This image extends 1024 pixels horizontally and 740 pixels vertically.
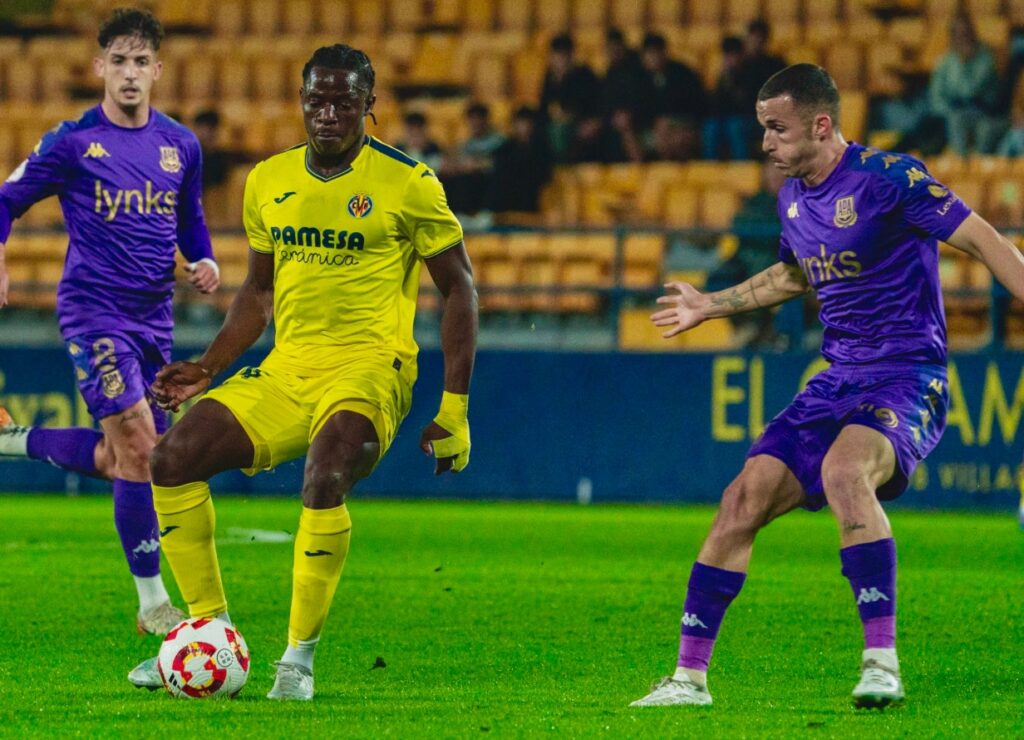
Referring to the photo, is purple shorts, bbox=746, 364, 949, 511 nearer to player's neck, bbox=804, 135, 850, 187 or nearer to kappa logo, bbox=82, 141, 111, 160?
player's neck, bbox=804, 135, 850, 187

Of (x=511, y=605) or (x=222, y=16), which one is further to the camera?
(x=222, y=16)

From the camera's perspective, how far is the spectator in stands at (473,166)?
15.3 m

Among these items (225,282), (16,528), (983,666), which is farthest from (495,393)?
(983,666)

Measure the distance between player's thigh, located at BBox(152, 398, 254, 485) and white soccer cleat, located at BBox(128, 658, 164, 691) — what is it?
571 millimetres

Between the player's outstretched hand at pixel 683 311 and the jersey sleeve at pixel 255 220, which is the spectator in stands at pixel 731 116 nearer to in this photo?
the player's outstretched hand at pixel 683 311

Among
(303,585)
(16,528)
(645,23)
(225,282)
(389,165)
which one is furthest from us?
(645,23)

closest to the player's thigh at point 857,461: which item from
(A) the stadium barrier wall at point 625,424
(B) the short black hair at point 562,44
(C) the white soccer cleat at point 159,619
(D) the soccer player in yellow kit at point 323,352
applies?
(D) the soccer player in yellow kit at point 323,352

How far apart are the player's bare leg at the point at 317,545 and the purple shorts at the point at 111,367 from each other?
6.61 ft

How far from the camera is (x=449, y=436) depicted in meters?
5.41

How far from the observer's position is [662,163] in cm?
1587

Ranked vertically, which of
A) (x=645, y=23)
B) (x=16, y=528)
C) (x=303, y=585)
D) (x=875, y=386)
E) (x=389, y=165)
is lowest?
(x=16, y=528)

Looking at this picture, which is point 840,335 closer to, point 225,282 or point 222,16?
point 225,282

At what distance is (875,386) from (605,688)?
1.22 meters

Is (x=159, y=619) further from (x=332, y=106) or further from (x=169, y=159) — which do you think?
(x=332, y=106)
